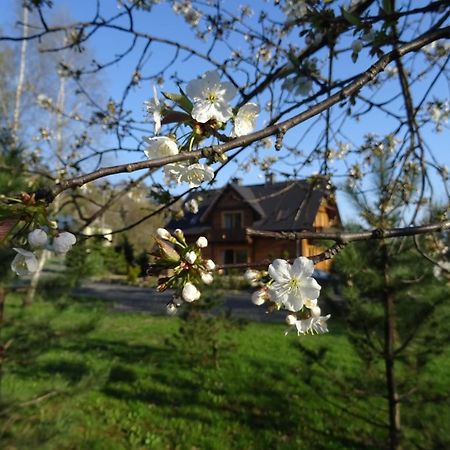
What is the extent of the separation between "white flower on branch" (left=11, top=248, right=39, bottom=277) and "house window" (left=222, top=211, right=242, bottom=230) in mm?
18785

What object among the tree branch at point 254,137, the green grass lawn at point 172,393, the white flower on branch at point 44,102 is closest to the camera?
the tree branch at point 254,137

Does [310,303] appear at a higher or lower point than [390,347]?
higher

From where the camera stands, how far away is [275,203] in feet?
45.5

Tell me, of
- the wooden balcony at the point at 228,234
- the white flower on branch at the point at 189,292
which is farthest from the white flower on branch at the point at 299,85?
the wooden balcony at the point at 228,234

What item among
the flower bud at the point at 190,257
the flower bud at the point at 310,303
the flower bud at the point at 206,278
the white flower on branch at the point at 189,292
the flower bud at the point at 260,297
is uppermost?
the flower bud at the point at 190,257

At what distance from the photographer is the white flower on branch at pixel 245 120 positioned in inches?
32.1

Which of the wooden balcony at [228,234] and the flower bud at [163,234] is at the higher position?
the wooden balcony at [228,234]

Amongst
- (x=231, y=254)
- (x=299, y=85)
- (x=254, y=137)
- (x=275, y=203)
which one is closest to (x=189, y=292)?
(x=254, y=137)

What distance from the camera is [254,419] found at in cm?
472

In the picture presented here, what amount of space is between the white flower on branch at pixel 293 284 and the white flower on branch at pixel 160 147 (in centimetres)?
29

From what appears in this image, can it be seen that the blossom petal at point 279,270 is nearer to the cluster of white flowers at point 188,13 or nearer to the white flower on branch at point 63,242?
the white flower on branch at point 63,242

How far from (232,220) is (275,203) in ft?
20.3

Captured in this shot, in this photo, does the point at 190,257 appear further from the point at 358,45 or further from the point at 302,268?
the point at 358,45

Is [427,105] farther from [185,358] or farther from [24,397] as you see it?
[185,358]
